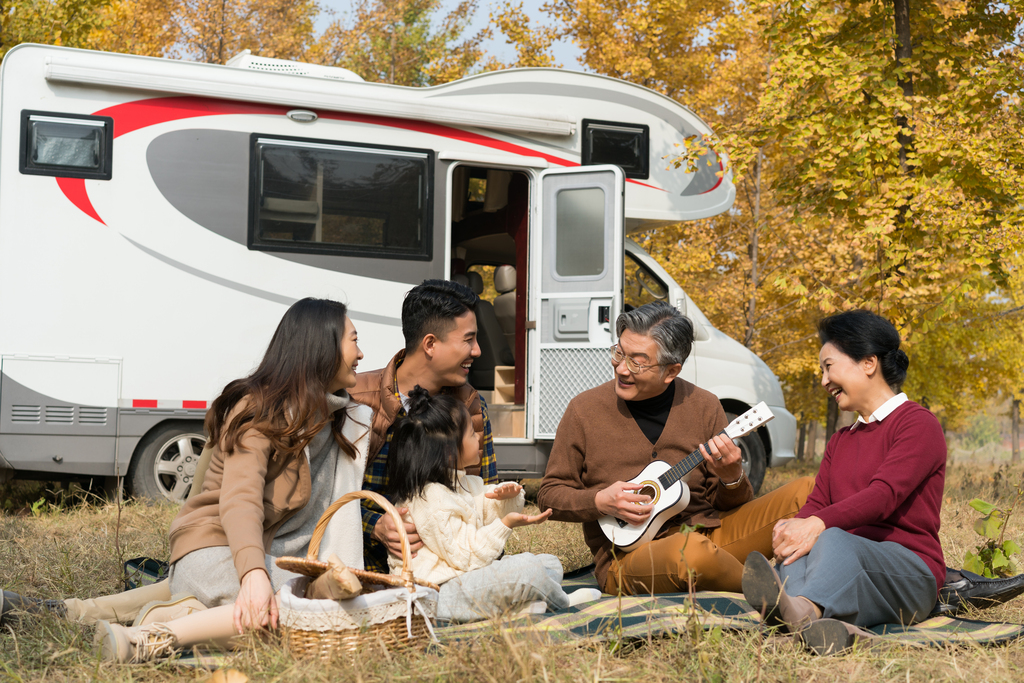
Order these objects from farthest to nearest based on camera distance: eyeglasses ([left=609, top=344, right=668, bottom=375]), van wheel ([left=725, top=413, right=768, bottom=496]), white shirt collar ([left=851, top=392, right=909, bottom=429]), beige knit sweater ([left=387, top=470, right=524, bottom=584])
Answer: van wheel ([left=725, top=413, right=768, bottom=496]) < eyeglasses ([left=609, top=344, right=668, bottom=375]) < white shirt collar ([left=851, top=392, right=909, bottom=429]) < beige knit sweater ([left=387, top=470, right=524, bottom=584])

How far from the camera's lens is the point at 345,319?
2.90m

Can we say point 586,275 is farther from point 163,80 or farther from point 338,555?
point 338,555

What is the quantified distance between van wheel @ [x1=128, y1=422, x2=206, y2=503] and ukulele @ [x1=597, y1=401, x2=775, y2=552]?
3.46m

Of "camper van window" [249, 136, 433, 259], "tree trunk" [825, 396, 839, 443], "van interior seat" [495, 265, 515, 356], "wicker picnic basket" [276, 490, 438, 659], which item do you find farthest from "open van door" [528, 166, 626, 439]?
"tree trunk" [825, 396, 839, 443]

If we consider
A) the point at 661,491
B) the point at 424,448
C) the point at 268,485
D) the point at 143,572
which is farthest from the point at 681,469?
the point at 143,572

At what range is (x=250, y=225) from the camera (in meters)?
5.87

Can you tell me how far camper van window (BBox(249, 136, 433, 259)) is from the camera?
233 inches

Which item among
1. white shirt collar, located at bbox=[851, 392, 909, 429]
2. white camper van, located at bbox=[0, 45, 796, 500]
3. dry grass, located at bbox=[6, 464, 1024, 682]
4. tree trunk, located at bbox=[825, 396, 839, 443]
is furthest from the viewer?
tree trunk, located at bbox=[825, 396, 839, 443]

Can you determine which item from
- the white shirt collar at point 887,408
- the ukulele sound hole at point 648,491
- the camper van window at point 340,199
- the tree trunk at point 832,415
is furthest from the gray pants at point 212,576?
the tree trunk at point 832,415

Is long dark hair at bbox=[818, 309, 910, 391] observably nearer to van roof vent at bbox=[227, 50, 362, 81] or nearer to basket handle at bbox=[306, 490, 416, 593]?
basket handle at bbox=[306, 490, 416, 593]

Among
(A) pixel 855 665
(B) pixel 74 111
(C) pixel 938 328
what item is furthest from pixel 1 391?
(C) pixel 938 328

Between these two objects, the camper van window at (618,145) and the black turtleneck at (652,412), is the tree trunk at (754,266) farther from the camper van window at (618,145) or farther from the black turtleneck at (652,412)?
the black turtleneck at (652,412)

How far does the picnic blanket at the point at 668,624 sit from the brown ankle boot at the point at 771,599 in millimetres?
80

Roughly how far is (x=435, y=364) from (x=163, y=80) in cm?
345
